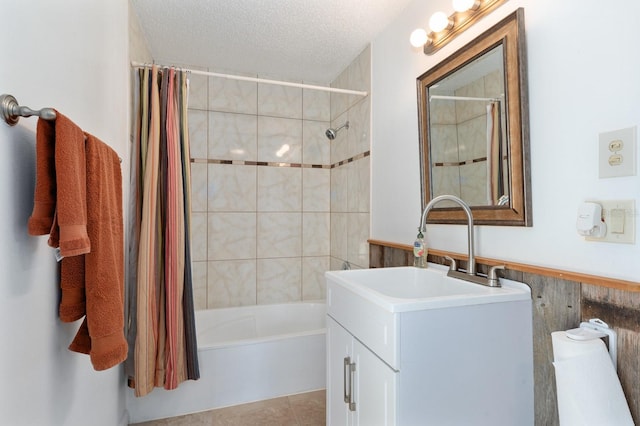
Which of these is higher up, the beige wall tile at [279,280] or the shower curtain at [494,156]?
the shower curtain at [494,156]

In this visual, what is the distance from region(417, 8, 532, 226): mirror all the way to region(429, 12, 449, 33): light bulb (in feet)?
0.50

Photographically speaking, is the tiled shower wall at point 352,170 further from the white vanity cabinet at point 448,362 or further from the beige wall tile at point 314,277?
the white vanity cabinet at point 448,362

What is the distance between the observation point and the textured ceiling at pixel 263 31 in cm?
187

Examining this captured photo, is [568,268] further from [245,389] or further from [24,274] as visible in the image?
[245,389]

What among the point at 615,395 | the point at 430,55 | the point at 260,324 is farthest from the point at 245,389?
the point at 430,55

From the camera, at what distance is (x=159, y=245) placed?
1789 mm

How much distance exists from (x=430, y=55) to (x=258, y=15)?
40.4 inches

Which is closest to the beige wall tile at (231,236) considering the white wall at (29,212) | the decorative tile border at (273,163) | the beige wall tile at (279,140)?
the decorative tile border at (273,163)

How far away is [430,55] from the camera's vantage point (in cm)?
167

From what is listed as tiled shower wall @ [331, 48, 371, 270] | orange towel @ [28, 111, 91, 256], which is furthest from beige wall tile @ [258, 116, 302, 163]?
orange towel @ [28, 111, 91, 256]

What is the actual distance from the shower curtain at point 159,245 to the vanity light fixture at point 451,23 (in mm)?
1351

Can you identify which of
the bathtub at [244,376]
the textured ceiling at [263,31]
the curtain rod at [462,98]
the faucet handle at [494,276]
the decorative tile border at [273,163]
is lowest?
the bathtub at [244,376]

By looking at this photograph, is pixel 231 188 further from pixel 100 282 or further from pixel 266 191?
pixel 100 282

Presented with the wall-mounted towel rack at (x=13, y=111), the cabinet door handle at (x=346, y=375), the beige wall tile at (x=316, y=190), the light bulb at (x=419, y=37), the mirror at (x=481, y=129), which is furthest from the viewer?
the beige wall tile at (x=316, y=190)
